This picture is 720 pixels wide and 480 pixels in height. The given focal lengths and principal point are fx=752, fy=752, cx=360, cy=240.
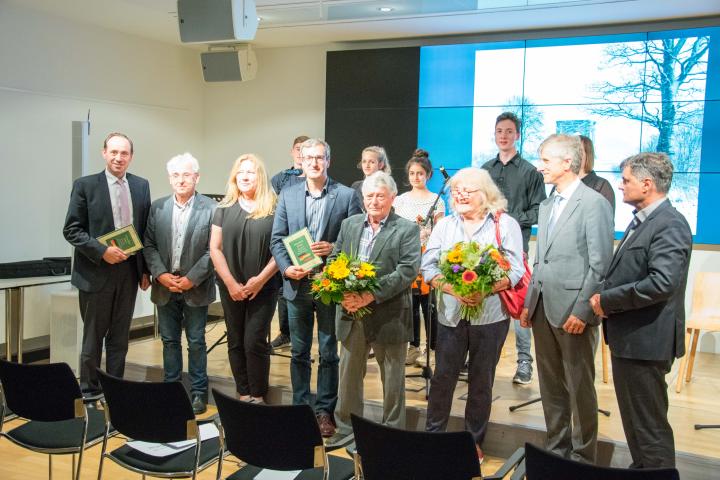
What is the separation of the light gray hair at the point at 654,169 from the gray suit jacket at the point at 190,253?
2675 millimetres

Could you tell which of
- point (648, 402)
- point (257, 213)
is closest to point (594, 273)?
point (648, 402)

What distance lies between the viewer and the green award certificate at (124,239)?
4875 mm

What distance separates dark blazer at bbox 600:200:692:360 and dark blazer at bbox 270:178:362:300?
5.36 ft

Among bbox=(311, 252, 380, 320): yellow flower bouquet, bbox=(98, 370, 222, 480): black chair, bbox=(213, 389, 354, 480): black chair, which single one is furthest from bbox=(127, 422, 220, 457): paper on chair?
bbox=(311, 252, 380, 320): yellow flower bouquet

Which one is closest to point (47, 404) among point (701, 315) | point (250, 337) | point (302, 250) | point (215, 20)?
point (250, 337)

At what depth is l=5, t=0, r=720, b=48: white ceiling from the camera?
6406 mm

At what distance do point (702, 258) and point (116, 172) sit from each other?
5159 mm

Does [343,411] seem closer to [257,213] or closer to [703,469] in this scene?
[257,213]

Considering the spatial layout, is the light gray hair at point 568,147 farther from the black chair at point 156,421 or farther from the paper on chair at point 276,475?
the black chair at point 156,421

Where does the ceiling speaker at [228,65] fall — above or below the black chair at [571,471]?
above

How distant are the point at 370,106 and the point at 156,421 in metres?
5.65

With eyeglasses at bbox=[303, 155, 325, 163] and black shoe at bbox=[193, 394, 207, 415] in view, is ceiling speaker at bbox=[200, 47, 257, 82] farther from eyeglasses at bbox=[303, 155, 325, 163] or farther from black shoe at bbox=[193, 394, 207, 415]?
black shoe at bbox=[193, 394, 207, 415]

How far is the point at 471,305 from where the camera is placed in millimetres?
3775

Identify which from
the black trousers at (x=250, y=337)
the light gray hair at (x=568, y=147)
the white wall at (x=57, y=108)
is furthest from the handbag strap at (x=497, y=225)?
the white wall at (x=57, y=108)
